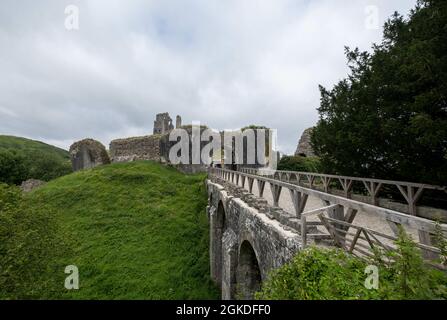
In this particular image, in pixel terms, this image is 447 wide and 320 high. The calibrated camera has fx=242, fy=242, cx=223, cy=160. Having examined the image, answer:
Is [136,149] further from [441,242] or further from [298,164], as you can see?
[441,242]

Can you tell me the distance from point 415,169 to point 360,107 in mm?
3738

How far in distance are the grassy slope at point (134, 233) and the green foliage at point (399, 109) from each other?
33.1 ft

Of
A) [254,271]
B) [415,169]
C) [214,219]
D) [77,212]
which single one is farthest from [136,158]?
[415,169]

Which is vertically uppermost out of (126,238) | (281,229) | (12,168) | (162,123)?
(162,123)

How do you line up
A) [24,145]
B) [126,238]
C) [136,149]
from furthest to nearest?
[24,145]
[136,149]
[126,238]

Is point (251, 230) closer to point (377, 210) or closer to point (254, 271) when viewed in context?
point (254, 271)

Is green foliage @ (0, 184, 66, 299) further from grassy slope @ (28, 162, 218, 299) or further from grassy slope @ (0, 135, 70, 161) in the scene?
grassy slope @ (0, 135, 70, 161)

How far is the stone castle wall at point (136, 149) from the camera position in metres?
34.8

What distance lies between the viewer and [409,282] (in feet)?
7.22

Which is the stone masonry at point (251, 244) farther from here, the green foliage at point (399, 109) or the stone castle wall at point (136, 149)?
the stone castle wall at point (136, 149)

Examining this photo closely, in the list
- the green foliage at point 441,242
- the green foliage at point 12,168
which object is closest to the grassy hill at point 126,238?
the green foliage at point 441,242

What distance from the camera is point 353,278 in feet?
9.19

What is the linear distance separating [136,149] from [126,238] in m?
21.3

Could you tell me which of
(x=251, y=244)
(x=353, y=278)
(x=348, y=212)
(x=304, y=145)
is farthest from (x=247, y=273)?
(x=304, y=145)
